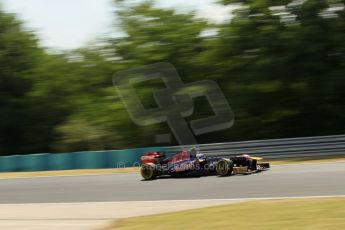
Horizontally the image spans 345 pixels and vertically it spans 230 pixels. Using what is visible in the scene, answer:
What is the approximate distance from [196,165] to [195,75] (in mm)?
12305

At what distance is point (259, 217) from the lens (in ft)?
29.9

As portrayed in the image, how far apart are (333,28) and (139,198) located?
15183mm

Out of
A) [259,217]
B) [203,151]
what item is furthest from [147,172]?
[259,217]

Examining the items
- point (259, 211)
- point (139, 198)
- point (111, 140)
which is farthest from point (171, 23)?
point (259, 211)

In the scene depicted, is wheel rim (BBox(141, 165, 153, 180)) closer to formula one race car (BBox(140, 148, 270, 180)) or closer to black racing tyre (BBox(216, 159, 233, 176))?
formula one race car (BBox(140, 148, 270, 180))

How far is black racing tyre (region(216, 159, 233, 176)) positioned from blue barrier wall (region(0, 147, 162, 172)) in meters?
Answer: 7.20

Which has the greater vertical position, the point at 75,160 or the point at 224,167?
the point at 224,167

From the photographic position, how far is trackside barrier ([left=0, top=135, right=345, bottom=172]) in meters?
21.6

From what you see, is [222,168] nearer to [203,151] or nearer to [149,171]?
[149,171]

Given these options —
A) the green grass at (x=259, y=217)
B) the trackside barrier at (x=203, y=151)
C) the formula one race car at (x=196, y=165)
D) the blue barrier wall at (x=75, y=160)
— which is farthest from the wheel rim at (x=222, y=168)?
the blue barrier wall at (x=75, y=160)

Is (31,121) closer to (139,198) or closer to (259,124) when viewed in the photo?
(259,124)

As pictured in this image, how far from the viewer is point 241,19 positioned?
89.4ft

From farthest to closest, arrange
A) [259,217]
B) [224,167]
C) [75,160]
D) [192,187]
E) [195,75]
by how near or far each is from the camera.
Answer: [195,75] < [75,160] < [224,167] < [192,187] < [259,217]

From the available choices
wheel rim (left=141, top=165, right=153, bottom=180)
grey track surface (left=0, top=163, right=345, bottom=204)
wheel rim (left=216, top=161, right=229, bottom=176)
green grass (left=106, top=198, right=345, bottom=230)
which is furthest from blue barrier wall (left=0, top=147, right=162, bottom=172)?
green grass (left=106, top=198, right=345, bottom=230)
